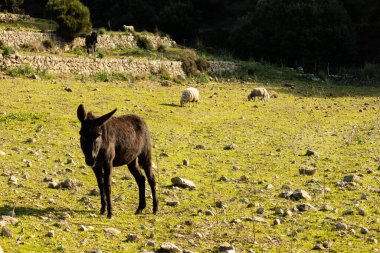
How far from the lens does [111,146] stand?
34.2 feet

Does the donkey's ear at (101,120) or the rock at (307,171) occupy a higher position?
the donkey's ear at (101,120)

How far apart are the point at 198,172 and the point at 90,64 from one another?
22.3 metres

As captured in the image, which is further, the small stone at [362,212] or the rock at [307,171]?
the rock at [307,171]

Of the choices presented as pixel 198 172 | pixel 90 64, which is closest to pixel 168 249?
pixel 198 172

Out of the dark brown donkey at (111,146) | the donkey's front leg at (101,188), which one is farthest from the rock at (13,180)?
the donkey's front leg at (101,188)

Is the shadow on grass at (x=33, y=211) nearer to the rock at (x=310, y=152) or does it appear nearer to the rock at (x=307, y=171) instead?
the rock at (x=307, y=171)

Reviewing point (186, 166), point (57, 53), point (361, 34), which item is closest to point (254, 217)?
point (186, 166)

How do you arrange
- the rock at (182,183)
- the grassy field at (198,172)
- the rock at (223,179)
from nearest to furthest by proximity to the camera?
the grassy field at (198,172) → the rock at (182,183) → the rock at (223,179)

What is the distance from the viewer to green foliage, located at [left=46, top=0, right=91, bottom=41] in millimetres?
41000

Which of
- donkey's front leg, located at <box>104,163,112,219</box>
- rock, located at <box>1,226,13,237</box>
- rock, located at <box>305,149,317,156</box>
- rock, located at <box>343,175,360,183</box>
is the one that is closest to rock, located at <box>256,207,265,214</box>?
donkey's front leg, located at <box>104,163,112,219</box>

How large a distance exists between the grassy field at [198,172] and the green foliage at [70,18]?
1141cm

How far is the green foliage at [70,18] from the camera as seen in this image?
41000 mm

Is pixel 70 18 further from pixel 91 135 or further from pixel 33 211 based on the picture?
pixel 91 135

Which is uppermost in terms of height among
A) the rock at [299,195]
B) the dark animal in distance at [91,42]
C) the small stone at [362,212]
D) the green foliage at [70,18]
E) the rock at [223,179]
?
the green foliage at [70,18]
